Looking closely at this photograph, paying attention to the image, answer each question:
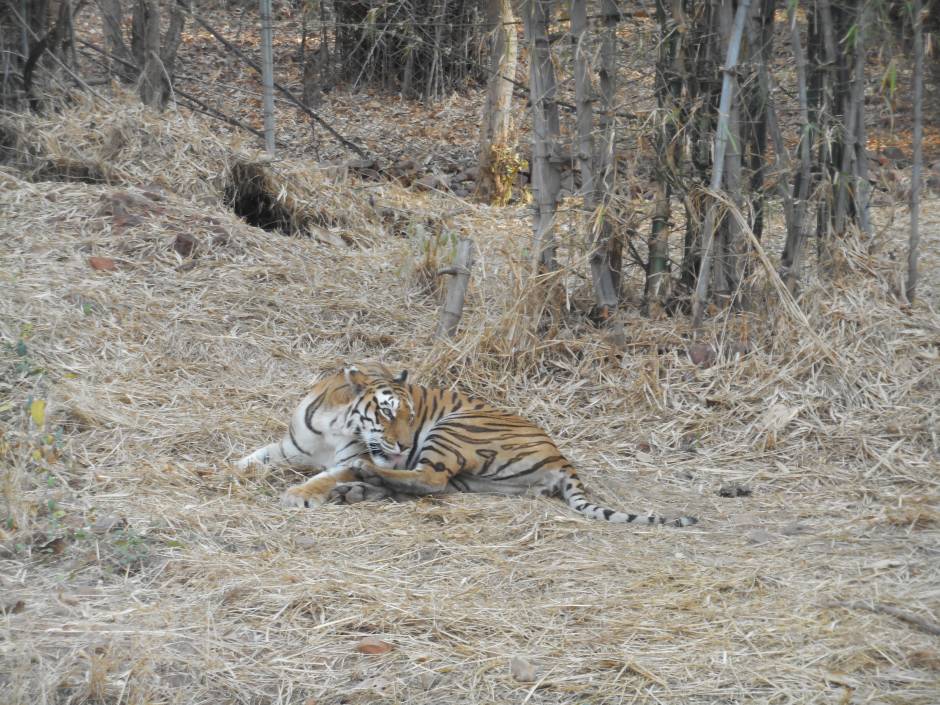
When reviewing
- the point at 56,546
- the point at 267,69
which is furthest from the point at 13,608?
the point at 267,69

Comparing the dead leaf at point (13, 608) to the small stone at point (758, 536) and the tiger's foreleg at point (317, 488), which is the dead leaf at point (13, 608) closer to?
the tiger's foreleg at point (317, 488)

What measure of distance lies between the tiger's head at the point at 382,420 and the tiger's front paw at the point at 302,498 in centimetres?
42

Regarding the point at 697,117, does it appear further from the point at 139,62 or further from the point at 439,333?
the point at 139,62

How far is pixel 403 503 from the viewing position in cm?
476

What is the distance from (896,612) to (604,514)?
1374mm

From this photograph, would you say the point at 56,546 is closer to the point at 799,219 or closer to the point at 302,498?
the point at 302,498

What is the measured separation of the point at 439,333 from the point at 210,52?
958 cm

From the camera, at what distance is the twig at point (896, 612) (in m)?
3.35

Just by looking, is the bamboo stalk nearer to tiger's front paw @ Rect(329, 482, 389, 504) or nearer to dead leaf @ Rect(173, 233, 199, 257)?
tiger's front paw @ Rect(329, 482, 389, 504)

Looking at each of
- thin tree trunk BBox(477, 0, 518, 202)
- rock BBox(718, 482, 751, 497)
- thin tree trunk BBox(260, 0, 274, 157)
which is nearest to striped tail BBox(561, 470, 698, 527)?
rock BBox(718, 482, 751, 497)

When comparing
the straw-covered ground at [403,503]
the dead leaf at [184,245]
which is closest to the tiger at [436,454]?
the straw-covered ground at [403,503]

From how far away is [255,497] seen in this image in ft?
15.6

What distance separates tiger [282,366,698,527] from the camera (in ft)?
16.0

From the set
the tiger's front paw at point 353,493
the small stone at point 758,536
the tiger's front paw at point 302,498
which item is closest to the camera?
the small stone at point 758,536
